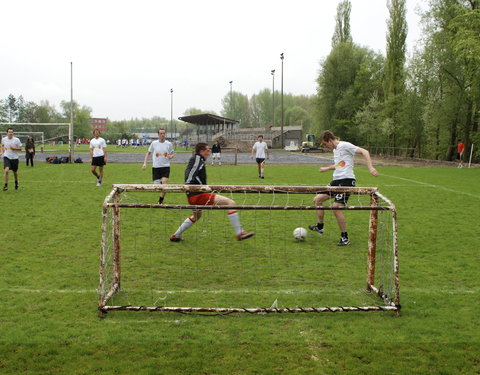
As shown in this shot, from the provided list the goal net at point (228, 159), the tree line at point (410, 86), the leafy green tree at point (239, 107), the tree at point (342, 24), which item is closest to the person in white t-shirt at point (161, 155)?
the goal net at point (228, 159)

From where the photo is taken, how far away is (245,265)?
6926 mm

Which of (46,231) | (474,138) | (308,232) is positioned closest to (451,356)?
(308,232)

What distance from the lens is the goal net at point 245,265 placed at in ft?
17.0

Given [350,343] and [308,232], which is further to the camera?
[308,232]

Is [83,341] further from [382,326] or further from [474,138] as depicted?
[474,138]

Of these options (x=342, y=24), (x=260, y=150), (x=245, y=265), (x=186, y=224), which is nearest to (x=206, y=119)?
(x=342, y=24)

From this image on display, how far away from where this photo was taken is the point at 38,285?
5.79 m

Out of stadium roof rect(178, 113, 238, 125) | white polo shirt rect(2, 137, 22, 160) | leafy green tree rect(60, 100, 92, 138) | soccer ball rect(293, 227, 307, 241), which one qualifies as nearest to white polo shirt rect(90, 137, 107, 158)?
white polo shirt rect(2, 137, 22, 160)

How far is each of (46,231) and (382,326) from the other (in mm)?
6926

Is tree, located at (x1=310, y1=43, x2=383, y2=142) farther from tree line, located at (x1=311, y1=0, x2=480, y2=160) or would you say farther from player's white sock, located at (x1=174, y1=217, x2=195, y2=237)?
player's white sock, located at (x1=174, y1=217, x2=195, y2=237)

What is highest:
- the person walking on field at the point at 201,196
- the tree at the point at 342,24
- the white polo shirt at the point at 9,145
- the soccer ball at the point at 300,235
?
the tree at the point at 342,24

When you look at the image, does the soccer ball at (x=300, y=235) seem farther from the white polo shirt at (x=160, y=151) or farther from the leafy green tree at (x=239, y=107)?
the leafy green tree at (x=239, y=107)

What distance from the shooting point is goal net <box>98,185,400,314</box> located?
520cm

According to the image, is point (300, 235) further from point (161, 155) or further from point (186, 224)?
point (161, 155)
